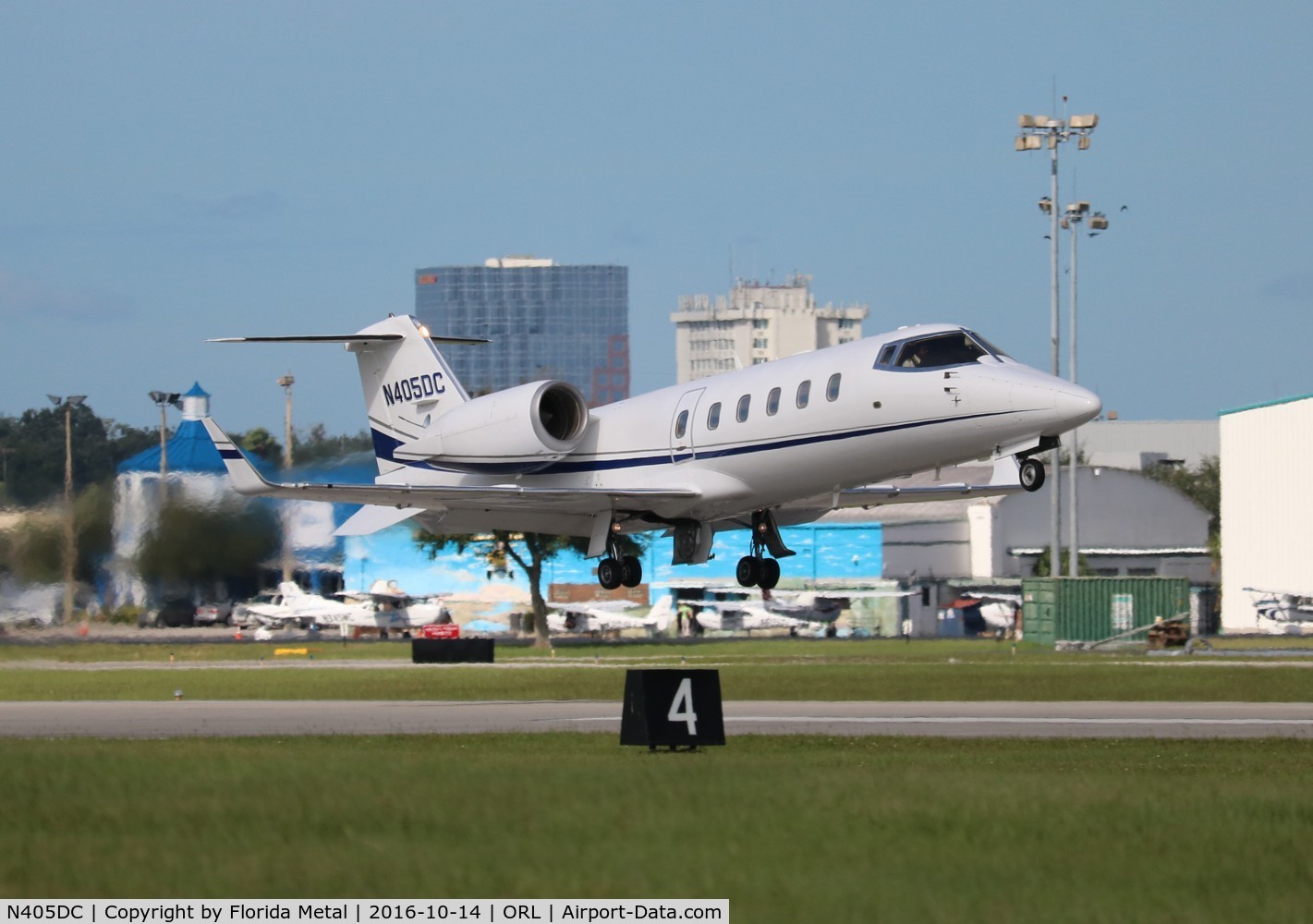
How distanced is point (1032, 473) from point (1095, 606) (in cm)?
3418

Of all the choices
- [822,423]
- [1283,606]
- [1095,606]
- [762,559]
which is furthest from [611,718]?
[1283,606]

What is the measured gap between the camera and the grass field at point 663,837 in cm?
861

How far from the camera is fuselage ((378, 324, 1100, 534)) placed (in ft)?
70.7

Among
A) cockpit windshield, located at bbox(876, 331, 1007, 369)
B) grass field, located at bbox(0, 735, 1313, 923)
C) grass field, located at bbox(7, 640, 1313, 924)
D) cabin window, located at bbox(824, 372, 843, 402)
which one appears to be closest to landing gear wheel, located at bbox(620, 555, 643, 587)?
cabin window, located at bbox(824, 372, 843, 402)

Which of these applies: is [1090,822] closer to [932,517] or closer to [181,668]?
[181,668]

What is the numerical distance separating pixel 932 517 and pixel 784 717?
53226 millimetres

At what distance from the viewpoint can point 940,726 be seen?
989 inches

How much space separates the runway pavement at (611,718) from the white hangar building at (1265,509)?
1507 inches

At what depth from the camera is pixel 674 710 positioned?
1786 centimetres

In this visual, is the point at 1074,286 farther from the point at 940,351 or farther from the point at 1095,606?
the point at 940,351

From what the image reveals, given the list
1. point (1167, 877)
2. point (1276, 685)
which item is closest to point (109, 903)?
point (1167, 877)

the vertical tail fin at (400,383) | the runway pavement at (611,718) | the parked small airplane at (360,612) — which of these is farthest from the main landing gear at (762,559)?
the parked small airplane at (360,612)

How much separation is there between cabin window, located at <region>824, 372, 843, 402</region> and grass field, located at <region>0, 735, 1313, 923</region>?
10.3 m

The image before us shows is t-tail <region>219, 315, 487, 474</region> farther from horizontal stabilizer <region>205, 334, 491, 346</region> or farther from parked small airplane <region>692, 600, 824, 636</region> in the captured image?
parked small airplane <region>692, 600, 824, 636</region>
